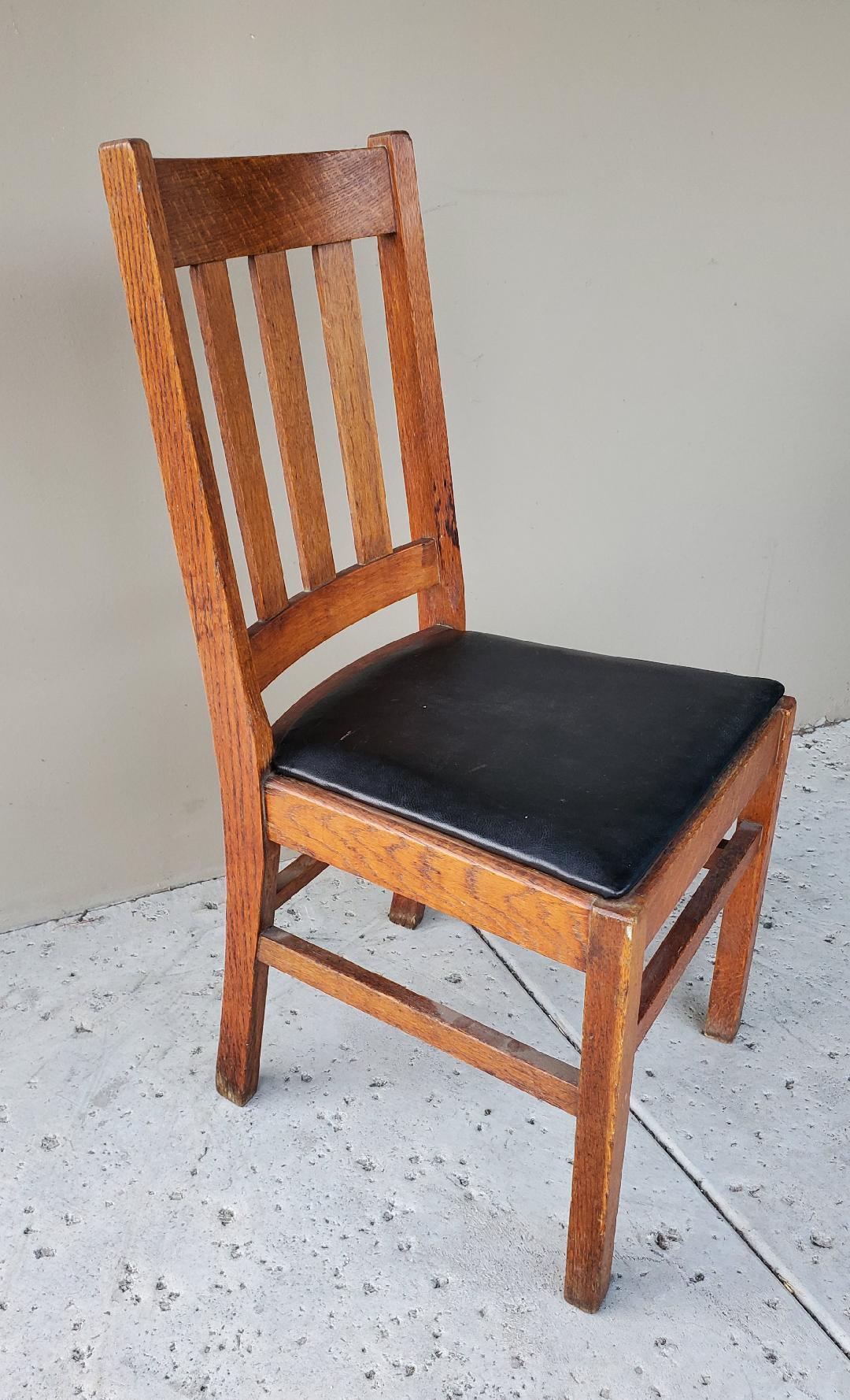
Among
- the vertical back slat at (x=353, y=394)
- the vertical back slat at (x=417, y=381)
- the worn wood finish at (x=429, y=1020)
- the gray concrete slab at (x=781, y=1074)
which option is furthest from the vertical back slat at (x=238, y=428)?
the gray concrete slab at (x=781, y=1074)

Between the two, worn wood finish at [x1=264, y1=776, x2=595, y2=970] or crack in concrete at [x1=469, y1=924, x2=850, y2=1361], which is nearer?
worn wood finish at [x1=264, y1=776, x2=595, y2=970]

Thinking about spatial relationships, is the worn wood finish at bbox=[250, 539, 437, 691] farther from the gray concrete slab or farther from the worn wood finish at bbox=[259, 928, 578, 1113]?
the gray concrete slab

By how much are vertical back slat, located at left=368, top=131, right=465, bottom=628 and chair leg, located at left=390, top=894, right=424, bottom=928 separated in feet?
1.47

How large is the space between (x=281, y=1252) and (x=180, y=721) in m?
0.77

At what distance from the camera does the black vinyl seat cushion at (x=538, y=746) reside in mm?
949

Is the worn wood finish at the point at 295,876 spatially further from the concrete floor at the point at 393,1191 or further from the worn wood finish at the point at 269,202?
the worn wood finish at the point at 269,202

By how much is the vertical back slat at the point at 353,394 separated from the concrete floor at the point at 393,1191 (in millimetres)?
643

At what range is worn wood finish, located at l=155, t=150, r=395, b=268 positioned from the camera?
0.97m

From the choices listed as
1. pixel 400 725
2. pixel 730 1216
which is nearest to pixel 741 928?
pixel 730 1216

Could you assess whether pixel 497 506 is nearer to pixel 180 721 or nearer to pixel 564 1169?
pixel 180 721

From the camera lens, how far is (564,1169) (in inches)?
48.3

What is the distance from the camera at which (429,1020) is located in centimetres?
109

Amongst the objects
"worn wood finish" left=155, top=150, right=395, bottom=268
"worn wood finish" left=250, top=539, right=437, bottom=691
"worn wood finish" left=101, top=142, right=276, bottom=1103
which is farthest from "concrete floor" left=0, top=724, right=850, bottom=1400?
"worn wood finish" left=155, top=150, right=395, bottom=268

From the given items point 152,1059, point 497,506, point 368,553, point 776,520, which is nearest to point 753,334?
point 776,520
